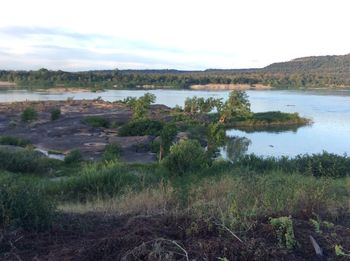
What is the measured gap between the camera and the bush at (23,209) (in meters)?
4.89

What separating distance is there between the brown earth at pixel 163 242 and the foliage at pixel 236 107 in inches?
2291

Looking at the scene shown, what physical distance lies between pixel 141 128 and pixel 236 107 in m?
19.0

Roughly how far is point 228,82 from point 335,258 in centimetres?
15755

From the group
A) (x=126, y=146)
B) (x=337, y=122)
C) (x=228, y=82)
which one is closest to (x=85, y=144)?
(x=126, y=146)

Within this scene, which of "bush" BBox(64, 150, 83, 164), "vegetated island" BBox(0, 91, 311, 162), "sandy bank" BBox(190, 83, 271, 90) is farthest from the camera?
"sandy bank" BBox(190, 83, 271, 90)

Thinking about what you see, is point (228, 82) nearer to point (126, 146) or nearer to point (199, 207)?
point (126, 146)

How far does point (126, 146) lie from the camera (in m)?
38.8

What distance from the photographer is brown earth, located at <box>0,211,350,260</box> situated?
162 inches

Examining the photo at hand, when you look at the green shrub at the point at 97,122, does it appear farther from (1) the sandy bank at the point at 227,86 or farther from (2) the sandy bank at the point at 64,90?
(1) the sandy bank at the point at 227,86

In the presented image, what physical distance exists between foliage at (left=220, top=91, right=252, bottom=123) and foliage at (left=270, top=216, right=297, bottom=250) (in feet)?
191

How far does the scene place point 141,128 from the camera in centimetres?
4869

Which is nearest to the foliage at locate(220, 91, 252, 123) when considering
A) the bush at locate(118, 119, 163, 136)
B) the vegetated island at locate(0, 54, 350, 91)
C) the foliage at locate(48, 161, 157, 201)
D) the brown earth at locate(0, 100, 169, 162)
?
the brown earth at locate(0, 100, 169, 162)

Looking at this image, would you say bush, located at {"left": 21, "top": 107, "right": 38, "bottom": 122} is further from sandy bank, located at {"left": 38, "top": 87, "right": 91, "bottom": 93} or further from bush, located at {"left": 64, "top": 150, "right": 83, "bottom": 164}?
sandy bank, located at {"left": 38, "top": 87, "right": 91, "bottom": 93}

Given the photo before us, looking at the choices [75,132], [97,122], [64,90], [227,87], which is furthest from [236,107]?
[227,87]
